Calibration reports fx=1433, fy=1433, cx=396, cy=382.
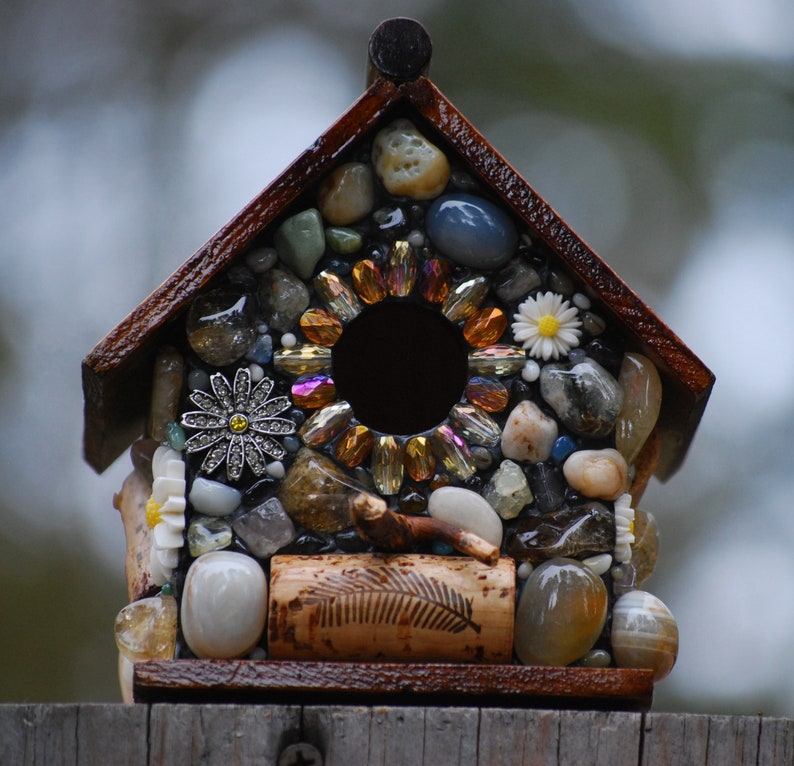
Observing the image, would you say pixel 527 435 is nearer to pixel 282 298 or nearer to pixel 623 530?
pixel 623 530

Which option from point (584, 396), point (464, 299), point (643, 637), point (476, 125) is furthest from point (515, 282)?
point (476, 125)

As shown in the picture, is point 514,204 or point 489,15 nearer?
point 514,204

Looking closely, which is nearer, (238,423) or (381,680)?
(381,680)

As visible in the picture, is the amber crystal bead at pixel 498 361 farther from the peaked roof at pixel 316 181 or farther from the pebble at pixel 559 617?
the pebble at pixel 559 617

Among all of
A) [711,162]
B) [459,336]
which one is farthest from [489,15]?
[459,336]

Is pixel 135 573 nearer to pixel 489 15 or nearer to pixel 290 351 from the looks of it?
pixel 290 351

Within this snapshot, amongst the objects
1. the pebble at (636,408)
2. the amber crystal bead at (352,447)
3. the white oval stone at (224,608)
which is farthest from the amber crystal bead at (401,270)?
the white oval stone at (224,608)

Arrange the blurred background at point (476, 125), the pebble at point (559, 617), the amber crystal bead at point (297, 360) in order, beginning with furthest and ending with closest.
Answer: the blurred background at point (476, 125) → the amber crystal bead at point (297, 360) → the pebble at point (559, 617)

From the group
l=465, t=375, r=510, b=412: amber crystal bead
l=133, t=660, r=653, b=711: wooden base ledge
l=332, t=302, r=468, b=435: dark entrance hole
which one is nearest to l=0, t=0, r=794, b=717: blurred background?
l=332, t=302, r=468, b=435: dark entrance hole
